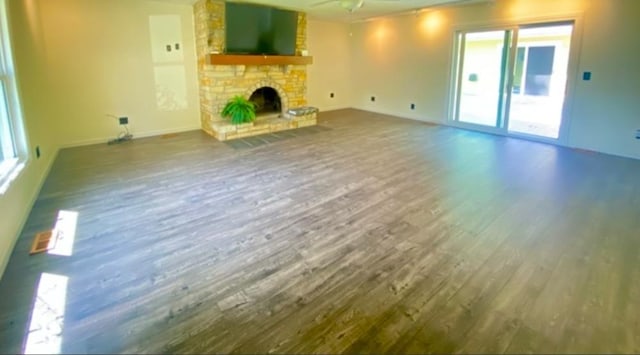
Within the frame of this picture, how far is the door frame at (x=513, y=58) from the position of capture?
17.8ft

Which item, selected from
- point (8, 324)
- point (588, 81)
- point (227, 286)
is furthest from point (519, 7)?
point (8, 324)

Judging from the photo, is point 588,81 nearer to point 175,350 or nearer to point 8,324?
point 175,350

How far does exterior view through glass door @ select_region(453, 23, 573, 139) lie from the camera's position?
19.0ft

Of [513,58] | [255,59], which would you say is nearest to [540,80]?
[513,58]

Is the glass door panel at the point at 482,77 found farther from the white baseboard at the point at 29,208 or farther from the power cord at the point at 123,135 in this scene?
the white baseboard at the point at 29,208

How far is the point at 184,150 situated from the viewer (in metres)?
5.66

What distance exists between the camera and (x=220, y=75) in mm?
6504

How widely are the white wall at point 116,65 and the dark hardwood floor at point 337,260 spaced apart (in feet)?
4.85

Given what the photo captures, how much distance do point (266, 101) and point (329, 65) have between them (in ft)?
7.93

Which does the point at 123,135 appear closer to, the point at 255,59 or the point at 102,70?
the point at 102,70

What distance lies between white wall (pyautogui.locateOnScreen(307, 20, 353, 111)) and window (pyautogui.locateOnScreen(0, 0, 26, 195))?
6371 mm

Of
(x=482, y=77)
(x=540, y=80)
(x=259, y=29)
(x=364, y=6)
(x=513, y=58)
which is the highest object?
(x=364, y=6)

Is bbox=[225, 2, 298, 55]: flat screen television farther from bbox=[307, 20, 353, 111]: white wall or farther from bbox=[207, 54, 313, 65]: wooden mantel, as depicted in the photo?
bbox=[307, 20, 353, 111]: white wall

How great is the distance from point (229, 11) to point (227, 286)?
211 inches
